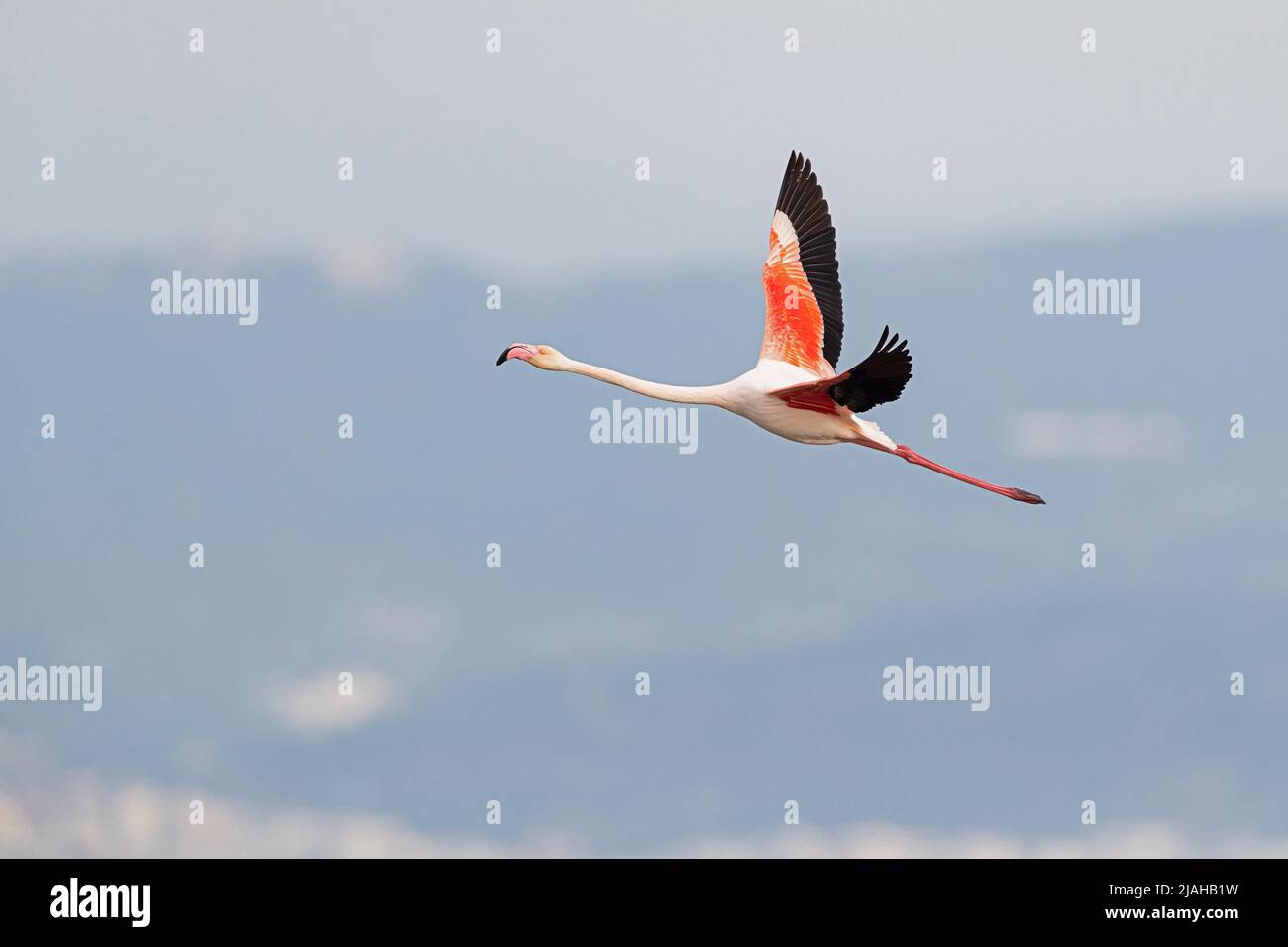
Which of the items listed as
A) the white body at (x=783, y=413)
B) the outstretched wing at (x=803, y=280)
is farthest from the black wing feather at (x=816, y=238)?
the white body at (x=783, y=413)

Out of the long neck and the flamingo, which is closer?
the flamingo

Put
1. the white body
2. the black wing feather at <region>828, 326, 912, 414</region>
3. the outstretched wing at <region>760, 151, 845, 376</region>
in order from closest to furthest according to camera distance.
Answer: the black wing feather at <region>828, 326, 912, 414</region>
the white body
the outstretched wing at <region>760, 151, 845, 376</region>

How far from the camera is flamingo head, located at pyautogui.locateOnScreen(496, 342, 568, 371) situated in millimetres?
23781

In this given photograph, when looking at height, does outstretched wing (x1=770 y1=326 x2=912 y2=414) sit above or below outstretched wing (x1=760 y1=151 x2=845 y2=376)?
below

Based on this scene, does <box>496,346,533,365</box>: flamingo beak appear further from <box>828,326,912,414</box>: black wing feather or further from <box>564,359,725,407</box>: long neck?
<box>828,326,912,414</box>: black wing feather

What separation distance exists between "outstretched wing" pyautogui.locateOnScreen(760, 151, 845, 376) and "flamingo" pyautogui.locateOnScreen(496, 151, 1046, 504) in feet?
0.04

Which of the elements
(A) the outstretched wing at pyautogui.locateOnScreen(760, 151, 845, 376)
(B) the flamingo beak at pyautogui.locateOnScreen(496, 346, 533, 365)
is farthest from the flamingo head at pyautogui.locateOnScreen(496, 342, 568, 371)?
(A) the outstretched wing at pyautogui.locateOnScreen(760, 151, 845, 376)

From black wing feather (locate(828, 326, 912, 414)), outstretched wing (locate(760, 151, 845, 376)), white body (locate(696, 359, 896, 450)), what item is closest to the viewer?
black wing feather (locate(828, 326, 912, 414))

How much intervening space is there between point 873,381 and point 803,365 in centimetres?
340

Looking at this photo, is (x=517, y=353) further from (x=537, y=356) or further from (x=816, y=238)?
(x=816, y=238)

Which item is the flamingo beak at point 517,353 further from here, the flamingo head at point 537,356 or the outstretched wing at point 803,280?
the outstretched wing at point 803,280

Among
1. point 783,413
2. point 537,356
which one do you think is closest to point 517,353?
point 537,356
